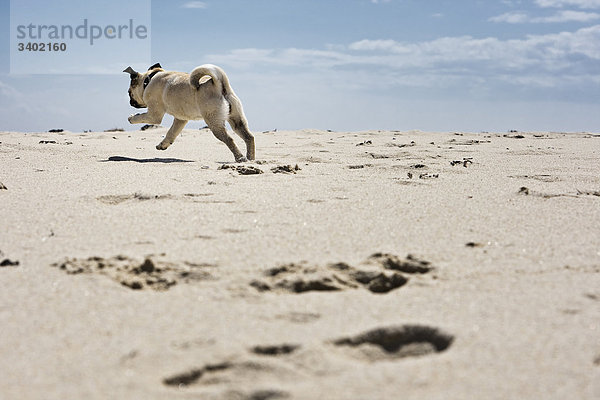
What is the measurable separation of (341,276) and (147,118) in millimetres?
5292

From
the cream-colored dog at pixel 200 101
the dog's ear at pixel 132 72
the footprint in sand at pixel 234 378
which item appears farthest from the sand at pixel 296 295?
the dog's ear at pixel 132 72

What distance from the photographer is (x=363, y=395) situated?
3.75 feet

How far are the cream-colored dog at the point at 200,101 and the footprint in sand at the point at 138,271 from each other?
12.1 ft

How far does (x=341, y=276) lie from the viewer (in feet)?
6.02

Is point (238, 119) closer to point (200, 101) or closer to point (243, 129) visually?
point (243, 129)

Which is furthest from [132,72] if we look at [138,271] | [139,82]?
[138,271]

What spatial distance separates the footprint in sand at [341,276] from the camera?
5.72 feet

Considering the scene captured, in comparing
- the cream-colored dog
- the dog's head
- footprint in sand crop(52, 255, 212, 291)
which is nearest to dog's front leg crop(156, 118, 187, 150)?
the cream-colored dog

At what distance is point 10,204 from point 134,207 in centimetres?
72

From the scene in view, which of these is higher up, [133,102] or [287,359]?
[133,102]

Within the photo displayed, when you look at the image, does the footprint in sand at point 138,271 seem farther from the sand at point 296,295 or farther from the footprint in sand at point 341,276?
the footprint in sand at point 341,276

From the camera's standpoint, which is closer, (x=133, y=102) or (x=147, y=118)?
(x=147, y=118)

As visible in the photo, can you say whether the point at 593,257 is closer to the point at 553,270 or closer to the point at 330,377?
the point at 553,270

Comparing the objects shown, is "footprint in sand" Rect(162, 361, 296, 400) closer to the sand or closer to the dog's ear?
the sand
